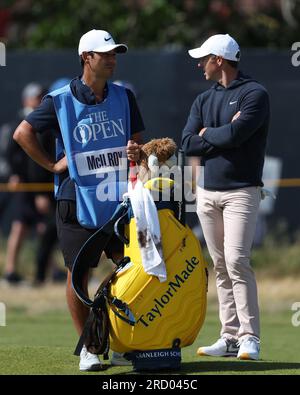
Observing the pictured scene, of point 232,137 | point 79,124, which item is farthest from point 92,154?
point 232,137

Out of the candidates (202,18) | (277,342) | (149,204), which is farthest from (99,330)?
(202,18)

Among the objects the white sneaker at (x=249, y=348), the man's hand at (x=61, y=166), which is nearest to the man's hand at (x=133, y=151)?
the man's hand at (x=61, y=166)

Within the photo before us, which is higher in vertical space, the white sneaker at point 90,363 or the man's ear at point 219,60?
the man's ear at point 219,60

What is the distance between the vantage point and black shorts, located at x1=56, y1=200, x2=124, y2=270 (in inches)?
298

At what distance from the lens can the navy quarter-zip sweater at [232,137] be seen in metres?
7.94

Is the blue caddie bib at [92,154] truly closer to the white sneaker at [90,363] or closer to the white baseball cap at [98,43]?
the white baseball cap at [98,43]

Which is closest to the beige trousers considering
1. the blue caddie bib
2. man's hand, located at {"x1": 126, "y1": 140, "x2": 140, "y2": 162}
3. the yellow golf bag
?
the yellow golf bag

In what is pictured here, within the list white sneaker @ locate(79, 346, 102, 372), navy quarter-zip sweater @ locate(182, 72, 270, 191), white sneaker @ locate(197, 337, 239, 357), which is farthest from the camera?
white sneaker @ locate(197, 337, 239, 357)

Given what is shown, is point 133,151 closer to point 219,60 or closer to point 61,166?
point 61,166

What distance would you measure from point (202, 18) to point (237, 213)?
31.4 ft

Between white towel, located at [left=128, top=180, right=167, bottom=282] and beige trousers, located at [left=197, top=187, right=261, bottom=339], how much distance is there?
3.32ft

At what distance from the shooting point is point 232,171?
8.06 m

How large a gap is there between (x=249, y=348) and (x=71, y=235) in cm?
150

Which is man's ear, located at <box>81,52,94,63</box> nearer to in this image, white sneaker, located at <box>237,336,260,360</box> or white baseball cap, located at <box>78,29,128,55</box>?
white baseball cap, located at <box>78,29,128,55</box>
